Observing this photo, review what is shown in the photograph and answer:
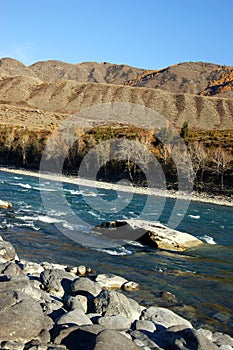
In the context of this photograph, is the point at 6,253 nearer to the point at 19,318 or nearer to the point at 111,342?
the point at 19,318

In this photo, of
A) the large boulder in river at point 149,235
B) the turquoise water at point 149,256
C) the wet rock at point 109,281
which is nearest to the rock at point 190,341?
the turquoise water at point 149,256

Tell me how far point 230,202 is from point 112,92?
139237 millimetres

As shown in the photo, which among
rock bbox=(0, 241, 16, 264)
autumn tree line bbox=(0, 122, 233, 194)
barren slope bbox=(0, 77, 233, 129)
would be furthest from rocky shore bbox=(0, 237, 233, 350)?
barren slope bbox=(0, 77, 233, 129)

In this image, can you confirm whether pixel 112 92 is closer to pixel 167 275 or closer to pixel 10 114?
pixel 10 114

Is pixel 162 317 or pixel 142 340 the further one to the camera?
pixel 162 317

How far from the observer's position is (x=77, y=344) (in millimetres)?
6309

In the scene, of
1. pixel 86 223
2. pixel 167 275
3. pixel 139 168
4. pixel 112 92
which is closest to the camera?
pixel 167 275

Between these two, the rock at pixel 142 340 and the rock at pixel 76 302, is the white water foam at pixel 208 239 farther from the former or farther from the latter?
the rock at pixel 142 340

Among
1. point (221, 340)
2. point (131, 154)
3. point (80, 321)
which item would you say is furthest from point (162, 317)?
point (131, 154)

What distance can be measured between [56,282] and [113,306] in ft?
7.92

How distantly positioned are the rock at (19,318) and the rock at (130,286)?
5.10 m

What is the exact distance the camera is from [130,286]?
39.6ft

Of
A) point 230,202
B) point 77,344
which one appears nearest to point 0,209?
point 77,344

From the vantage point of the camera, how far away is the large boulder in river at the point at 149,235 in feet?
60.5
